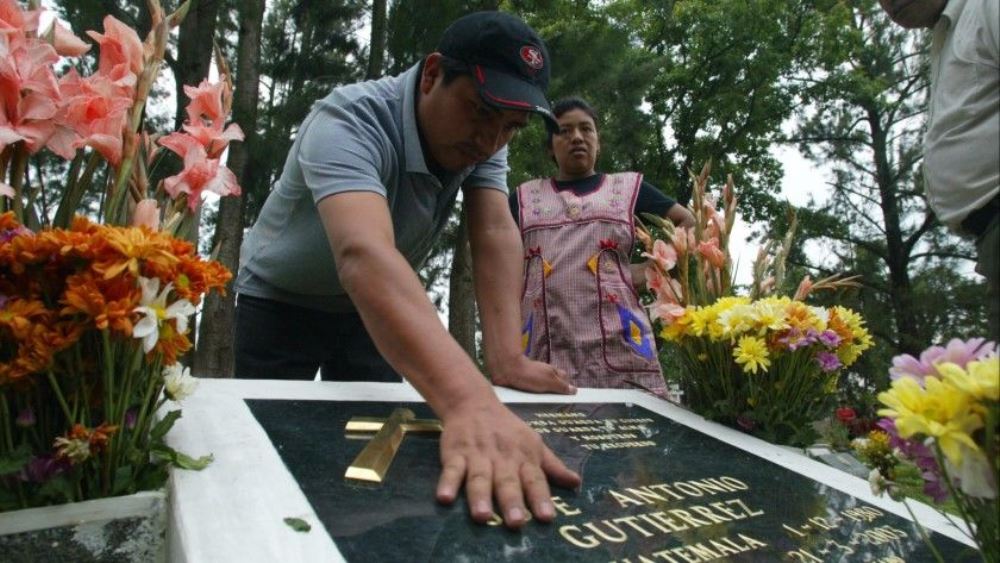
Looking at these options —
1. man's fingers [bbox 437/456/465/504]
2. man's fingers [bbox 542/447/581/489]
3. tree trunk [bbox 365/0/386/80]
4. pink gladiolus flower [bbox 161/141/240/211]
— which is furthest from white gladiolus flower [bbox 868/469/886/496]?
tree trunk [bbox 365/0/386/80]

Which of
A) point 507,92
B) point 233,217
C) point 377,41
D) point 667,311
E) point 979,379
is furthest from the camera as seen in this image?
point 377,41

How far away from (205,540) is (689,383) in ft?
5.19

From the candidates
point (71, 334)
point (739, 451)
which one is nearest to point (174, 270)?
point (71, 334)

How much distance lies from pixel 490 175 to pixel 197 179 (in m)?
0.97

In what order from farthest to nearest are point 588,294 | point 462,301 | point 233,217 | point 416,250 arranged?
1. point 462,301
2. point 233,217
3. point 588,294
4. point 416,250

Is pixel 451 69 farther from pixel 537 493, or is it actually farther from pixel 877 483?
pixel 877 483

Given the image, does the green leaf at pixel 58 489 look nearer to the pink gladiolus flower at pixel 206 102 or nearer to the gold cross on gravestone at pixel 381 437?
the gold cross on gravestone at pixel 381 437

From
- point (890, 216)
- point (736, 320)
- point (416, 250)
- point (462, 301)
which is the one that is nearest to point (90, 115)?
point (416, 250)

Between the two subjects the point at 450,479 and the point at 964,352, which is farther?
Answer: the point at 450,479

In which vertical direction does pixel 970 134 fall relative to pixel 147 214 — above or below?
above

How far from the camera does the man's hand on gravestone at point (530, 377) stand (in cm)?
197

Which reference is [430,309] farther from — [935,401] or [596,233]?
[596,233]

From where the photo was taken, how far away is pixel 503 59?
1.55 meters

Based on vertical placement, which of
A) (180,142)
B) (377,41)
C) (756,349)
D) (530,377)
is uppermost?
(377,41)
